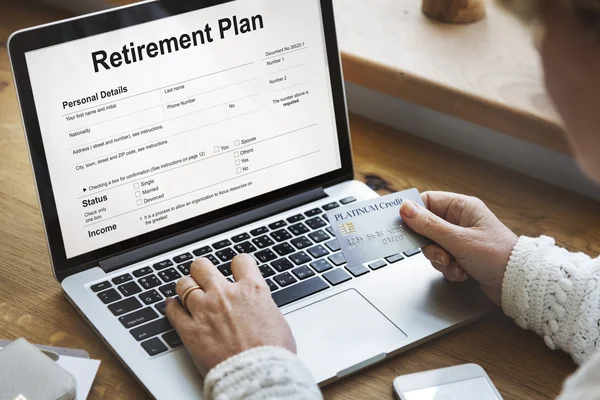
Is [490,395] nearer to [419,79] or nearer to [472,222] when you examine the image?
[472,222]

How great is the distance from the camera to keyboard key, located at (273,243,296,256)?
3.12 feet

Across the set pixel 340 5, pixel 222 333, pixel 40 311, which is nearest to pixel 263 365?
pixel 222 333

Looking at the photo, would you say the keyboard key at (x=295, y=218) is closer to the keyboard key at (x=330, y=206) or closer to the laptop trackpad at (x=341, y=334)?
the keyboard key at (x=330, y=206)

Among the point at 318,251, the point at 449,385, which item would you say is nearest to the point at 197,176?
the point at 318,251

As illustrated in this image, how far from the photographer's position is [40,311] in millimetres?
903

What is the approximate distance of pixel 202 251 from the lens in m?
0.95

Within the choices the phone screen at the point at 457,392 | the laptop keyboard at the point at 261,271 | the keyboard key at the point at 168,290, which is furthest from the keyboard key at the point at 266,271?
the phone screen at the point at 457,392

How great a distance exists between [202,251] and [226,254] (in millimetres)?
29

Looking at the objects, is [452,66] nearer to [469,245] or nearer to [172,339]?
[469,245]

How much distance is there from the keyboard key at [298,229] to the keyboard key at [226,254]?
8 cm

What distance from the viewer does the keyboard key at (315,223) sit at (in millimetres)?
992

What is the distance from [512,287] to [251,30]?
1.42 feet

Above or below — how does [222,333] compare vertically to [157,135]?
below

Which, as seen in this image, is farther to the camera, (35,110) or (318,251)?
(318,251)
